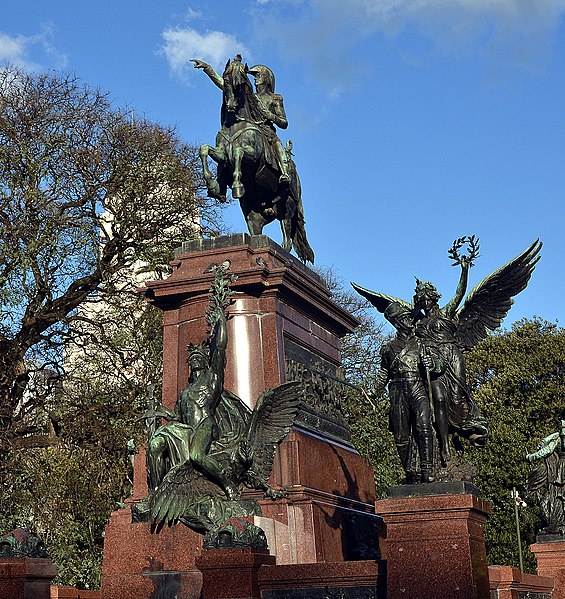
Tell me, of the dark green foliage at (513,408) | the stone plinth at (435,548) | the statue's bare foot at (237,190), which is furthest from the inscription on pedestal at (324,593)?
the dark green foliage at (513,408)

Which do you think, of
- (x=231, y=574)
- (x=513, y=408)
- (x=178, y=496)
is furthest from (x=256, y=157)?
(x=513, y=408)

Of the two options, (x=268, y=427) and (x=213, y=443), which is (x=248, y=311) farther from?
(x=213, y=443)

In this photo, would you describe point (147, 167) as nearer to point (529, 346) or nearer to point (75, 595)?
point (75, 595)

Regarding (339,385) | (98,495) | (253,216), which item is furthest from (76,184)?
(339,385)

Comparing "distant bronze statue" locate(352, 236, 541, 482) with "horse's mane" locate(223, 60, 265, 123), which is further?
"horse's mane" locate(223, 60, 265, 123)

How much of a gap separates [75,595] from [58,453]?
10.3 meters

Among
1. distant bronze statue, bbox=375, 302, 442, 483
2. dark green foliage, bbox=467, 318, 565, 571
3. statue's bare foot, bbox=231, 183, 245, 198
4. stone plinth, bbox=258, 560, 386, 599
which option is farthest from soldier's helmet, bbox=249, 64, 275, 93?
dark green foliage, bbox=467, 318, 565, 571

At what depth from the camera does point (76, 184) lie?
2548cm

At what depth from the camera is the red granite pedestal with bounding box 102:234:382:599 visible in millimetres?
12398

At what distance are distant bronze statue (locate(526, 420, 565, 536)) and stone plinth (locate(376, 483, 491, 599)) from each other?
1131 centimetres

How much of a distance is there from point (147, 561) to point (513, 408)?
93.1 feet

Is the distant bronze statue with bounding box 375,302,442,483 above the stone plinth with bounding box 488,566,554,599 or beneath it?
above

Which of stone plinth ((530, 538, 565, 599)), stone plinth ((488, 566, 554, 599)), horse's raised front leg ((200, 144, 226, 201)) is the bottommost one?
stone plinth ((488, 566, 554, 599))

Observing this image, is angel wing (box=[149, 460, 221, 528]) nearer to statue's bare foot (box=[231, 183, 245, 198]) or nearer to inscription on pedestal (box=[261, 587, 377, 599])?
inscription on pedestal (box=[261, 587, 377, 599])
